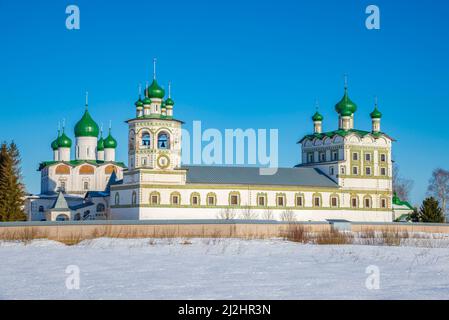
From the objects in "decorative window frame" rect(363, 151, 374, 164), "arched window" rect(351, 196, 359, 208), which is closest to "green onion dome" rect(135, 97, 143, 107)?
"arched window" rect(351, 196, 359, 208)

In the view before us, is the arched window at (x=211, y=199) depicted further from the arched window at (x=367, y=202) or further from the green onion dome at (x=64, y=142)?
the green onion dome at (x=64, y=142)

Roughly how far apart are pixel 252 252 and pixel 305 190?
83.6 feet

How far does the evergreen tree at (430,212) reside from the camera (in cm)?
4241

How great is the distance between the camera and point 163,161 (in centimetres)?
4153

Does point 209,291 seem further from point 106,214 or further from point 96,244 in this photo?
point 106,214

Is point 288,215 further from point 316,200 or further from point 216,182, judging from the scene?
point 216,182

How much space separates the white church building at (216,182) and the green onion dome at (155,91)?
0.02m

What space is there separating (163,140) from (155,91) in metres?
2.81

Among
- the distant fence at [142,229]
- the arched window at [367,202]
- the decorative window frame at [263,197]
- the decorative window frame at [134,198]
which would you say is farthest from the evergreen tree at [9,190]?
the arched window at [367,202]

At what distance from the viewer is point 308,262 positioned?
1681 centimetres

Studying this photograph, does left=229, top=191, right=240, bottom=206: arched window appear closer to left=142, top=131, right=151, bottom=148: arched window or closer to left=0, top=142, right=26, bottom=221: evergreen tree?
left=142, top=131, right=151, bottom=148: arched window

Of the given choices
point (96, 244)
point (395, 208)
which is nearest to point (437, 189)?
point (395, 208)

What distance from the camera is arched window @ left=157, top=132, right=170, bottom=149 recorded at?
137ft
